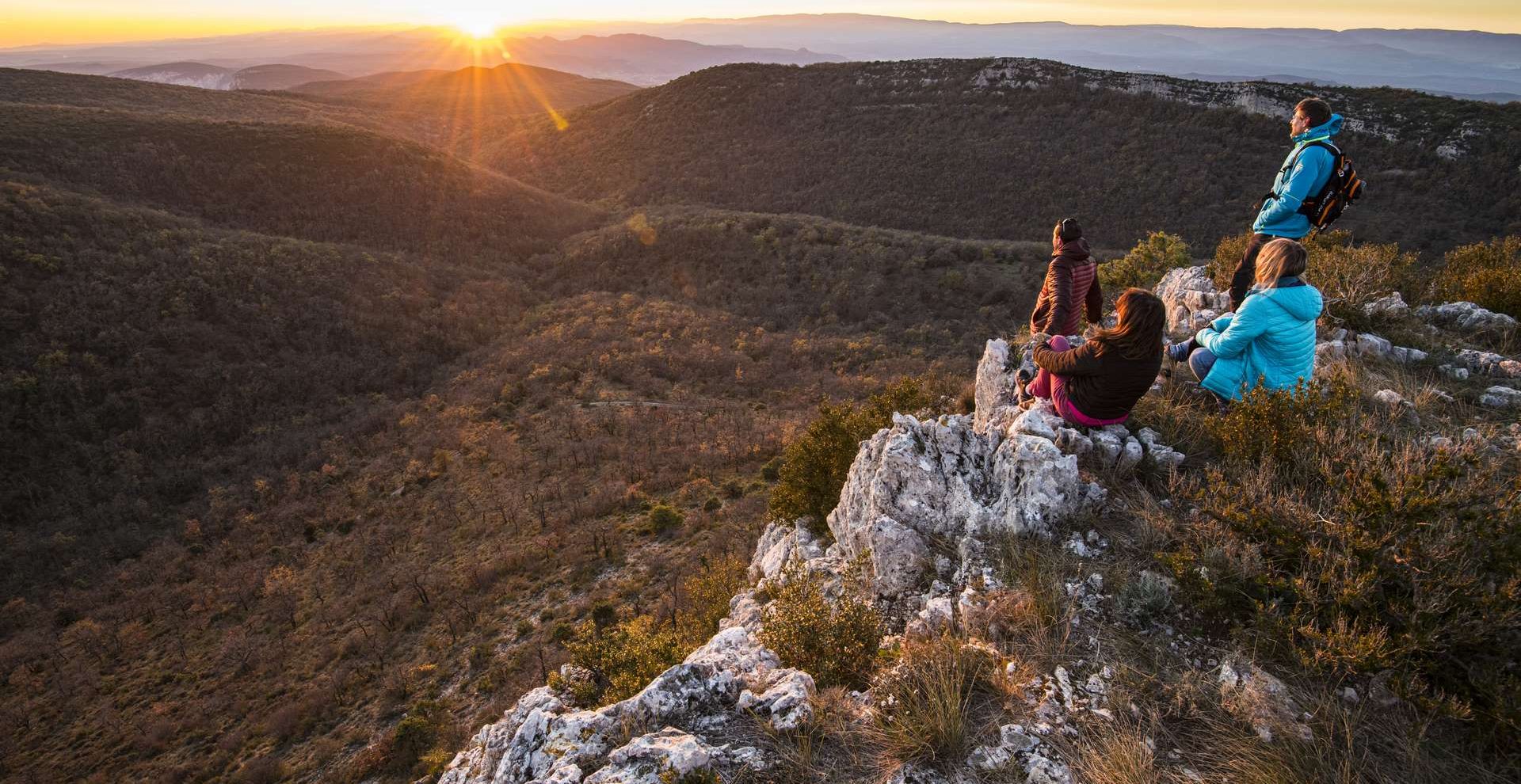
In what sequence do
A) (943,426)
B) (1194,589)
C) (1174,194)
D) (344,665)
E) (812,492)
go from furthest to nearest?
(1174,194), (344,665), (812,492), (943,426), (1194,589)

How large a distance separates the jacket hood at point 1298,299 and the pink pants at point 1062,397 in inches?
58.4

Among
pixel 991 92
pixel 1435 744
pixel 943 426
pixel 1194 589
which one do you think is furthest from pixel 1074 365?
pixel 991 92

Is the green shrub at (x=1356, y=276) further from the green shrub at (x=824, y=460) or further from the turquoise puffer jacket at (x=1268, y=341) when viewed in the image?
the green shrub at (x=824, y=460)

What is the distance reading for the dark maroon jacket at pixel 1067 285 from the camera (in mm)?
7336

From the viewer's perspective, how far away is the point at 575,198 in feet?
173

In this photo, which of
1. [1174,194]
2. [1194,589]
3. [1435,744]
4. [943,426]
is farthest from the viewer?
[1174,194]

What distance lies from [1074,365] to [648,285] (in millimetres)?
29607

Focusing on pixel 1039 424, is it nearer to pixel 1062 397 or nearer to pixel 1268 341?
pixel 1062 397

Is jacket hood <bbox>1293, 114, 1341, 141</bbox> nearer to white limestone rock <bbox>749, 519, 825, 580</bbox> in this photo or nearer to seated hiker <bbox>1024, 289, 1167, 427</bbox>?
seated hiker <bbox>1024, 289, 1167, 427</bbox>

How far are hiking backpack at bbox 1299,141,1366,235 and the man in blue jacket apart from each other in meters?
0.03

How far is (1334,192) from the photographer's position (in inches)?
256

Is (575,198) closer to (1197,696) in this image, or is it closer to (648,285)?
(648,285)

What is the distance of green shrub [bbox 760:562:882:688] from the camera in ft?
14.0

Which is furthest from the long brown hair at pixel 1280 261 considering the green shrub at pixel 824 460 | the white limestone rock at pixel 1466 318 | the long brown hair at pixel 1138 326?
the white limestone rock at pixel 1466 318
